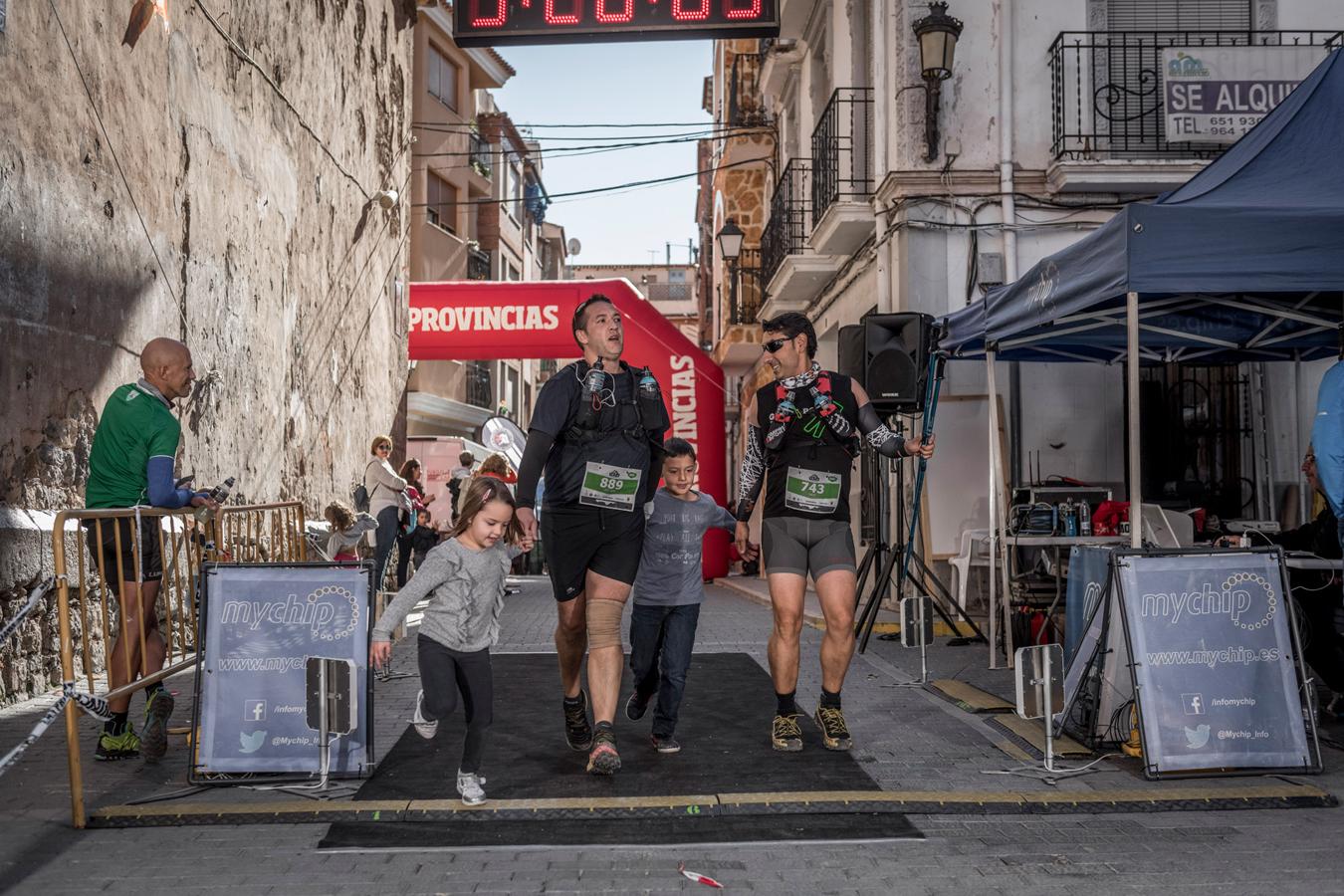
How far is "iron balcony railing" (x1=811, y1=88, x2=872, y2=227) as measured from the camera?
1536cm

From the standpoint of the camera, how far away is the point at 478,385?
39.4 m

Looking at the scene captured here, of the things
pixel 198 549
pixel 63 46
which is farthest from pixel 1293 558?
pixel 63 46

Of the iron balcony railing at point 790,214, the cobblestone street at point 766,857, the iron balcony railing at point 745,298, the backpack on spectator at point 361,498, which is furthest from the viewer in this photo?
the iron balcony railing at point 745,298

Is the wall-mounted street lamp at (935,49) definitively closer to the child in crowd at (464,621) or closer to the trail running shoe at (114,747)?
the child in crowd at (464,621)

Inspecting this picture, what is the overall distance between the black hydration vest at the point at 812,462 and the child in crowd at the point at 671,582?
1.16ft

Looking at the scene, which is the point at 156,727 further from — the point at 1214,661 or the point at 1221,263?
the point at 1221,263

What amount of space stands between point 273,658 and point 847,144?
12.1m

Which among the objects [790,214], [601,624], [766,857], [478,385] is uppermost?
[790,214]

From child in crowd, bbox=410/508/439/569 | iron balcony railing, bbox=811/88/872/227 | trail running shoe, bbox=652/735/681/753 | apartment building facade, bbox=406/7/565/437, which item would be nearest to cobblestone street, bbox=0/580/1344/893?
trail running shoe, bbox=652/735/681/753

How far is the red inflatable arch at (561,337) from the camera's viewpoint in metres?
19.0

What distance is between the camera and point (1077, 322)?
9156 millimetres

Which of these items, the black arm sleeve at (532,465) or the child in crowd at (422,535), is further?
the child in crowd at (422,535)

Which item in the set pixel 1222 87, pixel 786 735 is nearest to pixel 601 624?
pixel 786 735

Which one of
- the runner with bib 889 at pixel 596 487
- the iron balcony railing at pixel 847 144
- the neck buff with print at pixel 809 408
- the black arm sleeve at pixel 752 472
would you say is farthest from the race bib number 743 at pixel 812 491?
the iron balcony railing at pixel 847 144
